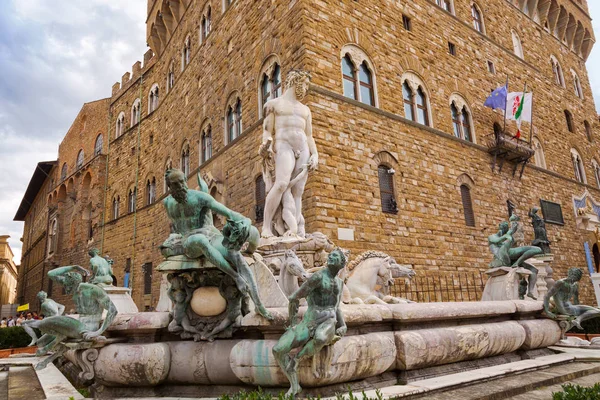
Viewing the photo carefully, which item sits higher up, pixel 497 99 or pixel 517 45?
pixel 517 45

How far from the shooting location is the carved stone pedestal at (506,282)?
6.39 m

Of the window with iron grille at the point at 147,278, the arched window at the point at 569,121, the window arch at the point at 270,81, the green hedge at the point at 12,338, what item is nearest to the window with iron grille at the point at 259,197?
the window arch at the point at 270,81

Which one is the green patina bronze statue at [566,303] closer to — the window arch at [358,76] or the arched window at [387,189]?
the arched window at [387,189]

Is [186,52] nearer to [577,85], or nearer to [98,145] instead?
[98,145]

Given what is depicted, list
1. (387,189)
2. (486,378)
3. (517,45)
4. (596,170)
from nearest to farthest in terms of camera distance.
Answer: (486,378) < (387,189) < (517,45) < (596,170)

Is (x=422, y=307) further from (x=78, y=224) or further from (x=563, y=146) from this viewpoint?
(x=78, y=224)

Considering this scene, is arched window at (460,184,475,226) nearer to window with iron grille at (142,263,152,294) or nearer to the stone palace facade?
the stone palace facade

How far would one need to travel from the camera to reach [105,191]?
82.1ft

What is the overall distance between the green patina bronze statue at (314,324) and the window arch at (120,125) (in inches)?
994

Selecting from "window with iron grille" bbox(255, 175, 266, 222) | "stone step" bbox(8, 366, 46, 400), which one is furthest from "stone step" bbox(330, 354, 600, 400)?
"window with iron grille" bbox(255, 175, 266, 222)

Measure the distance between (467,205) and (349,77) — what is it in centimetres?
555

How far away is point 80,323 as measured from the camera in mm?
3219

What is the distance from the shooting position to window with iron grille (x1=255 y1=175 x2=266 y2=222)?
11219mm

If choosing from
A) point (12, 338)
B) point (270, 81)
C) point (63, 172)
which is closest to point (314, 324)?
point (270, 81)
